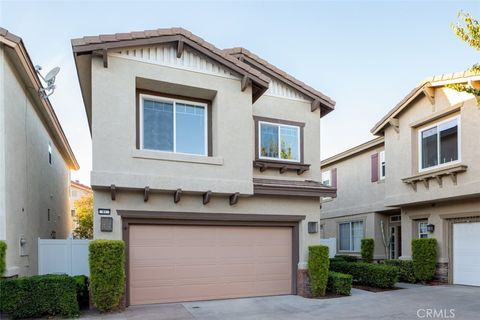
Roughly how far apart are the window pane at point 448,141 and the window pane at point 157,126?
9.80 meters

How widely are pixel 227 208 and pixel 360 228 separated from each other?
1121 centimetres

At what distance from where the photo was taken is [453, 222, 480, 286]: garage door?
43.1ft

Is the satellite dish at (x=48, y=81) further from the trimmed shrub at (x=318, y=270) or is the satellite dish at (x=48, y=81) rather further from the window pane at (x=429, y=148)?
the window pane at (x=429, y=148)

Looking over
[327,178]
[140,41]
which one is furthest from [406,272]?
[140,41]

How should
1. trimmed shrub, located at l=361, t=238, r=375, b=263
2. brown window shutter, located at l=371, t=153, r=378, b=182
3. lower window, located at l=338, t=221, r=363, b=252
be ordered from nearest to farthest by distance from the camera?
trimmed shrub, located at l=361, t=238, r=375, b=263 → brown window shutter, located at l=371, t=153, r=378, b=182 → lower window, located at l=338, t=221, r=363, b=252

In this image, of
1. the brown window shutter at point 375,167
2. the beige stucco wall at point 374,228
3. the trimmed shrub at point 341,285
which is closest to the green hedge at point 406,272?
the beige stucco wall at point 374,228

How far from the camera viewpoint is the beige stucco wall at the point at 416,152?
1260cm

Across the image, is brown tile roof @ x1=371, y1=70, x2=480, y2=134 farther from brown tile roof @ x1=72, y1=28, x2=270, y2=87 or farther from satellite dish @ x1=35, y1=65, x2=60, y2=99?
satellite dish @ x1=35, y1=65, x2=60, y2=99

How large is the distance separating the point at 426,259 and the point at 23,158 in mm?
13886

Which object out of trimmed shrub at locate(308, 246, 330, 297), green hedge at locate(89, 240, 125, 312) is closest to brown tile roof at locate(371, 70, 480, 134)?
trimmed shrub at locate(308, 246, 330, 297)

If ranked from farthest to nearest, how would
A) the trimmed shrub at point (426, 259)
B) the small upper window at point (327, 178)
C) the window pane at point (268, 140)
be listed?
the small upper window at point (327, 178) < the trimmed shrub at point (426, 259) < the window pane at point (268, 140)

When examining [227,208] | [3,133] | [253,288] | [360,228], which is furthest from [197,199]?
[360,228]

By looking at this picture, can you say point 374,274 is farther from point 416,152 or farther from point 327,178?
point 327,178

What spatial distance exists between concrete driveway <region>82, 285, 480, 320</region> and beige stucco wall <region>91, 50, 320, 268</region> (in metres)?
1.70
